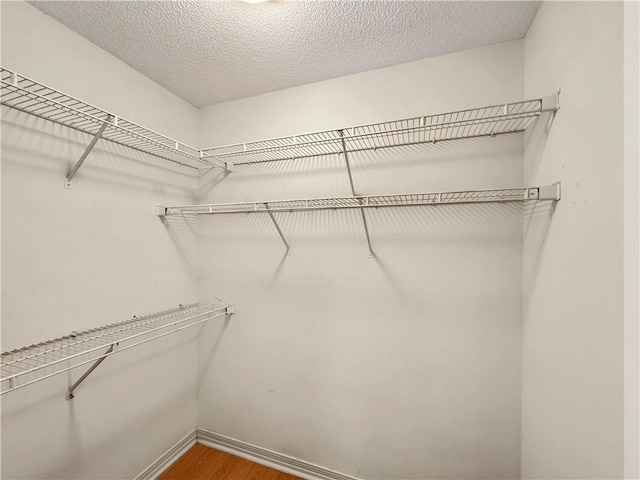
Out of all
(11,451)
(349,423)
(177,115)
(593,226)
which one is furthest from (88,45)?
(349,423)

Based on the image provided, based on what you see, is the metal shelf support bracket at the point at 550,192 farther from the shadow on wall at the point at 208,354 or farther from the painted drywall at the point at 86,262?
the painted drywall at the point at 86,262

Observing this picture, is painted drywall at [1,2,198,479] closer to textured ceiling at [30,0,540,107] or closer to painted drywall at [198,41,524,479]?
textured ceiling at [30,0,540,107]

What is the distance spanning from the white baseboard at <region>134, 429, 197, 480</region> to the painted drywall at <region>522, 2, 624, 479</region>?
1958mm

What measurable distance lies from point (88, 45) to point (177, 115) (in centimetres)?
53

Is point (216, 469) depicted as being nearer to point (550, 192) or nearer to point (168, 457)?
point (168, 457)

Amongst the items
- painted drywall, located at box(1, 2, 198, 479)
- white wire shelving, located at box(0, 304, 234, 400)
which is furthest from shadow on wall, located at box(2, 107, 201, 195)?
white wire shelving, located at box(0, 304, 234, 400)

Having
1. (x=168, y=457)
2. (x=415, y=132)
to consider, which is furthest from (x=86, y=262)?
(x=415, y=132)

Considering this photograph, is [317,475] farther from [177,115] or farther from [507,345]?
[177,115]

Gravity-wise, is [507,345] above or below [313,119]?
below

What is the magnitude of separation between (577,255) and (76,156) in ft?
6.67

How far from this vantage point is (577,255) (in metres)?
0.80

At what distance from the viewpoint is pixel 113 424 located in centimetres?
142

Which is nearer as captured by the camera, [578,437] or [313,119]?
[578,437]

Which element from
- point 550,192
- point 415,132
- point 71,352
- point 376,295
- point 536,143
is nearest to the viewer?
point 550,192
